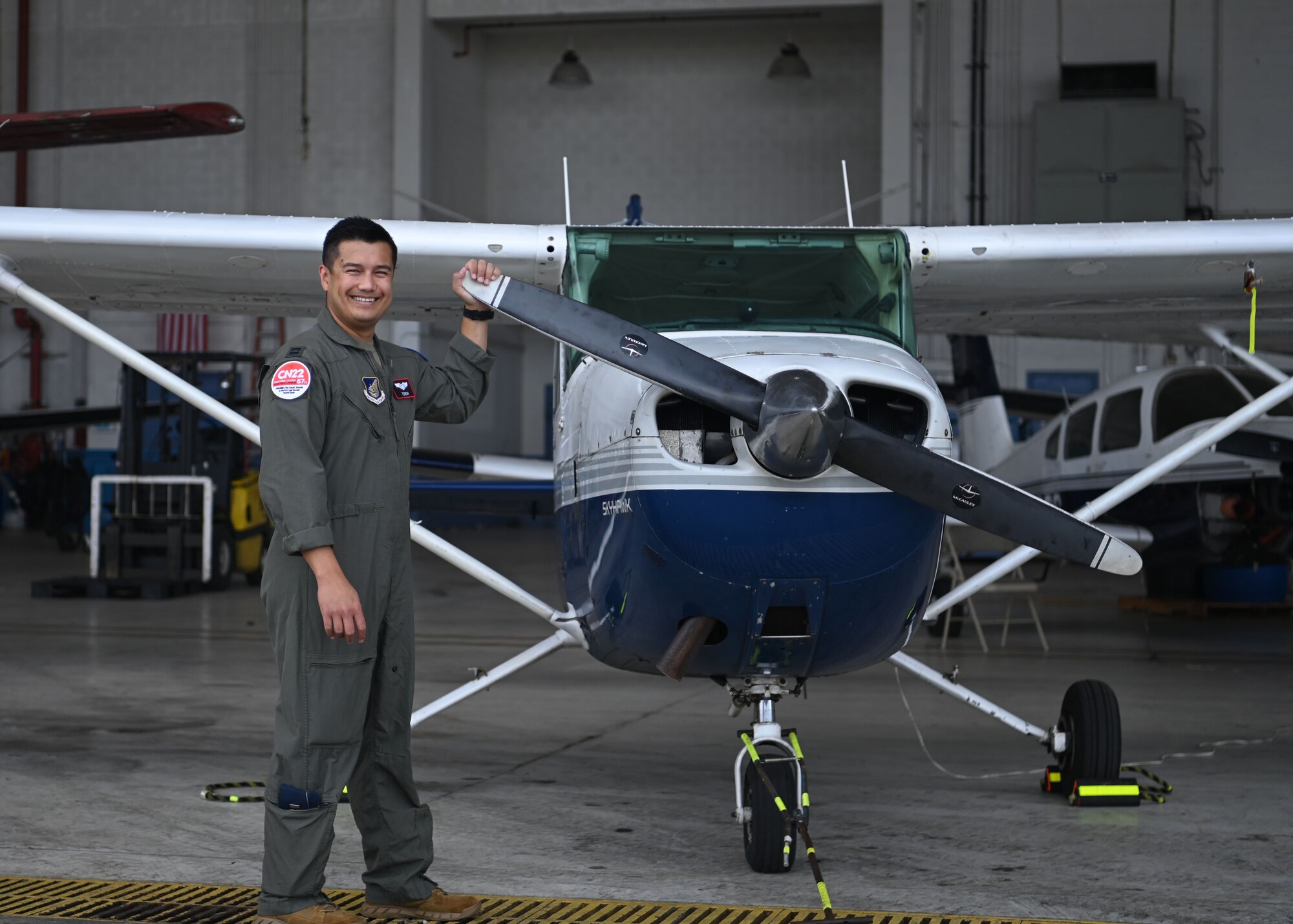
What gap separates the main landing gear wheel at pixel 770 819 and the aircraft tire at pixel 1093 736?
150cm

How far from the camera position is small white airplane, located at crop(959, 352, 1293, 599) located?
10.1m

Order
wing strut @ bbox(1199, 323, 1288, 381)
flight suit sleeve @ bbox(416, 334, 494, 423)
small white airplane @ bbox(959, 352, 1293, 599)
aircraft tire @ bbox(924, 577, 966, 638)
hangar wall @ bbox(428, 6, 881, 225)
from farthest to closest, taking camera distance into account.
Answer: hangar wall @ bbox(428, 6, 881, 225) → aircraft tire @ bbox(924, 577, 966, 638) → small white airplane @ bbox(959, 352, 1293, 599) → wing strut @ bbox(1199, 323, 1288, 381) → flight suit sleeve @ bbox(416, 334, 494, 423)

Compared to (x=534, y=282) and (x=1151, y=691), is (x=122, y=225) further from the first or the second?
(x=1151, y=691)

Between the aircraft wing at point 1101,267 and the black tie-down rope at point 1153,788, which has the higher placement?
the aircraft wing at point 1101,267

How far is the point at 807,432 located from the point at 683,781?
242 cm

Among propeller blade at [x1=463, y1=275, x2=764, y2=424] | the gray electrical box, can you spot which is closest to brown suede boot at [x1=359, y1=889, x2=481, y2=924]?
propeller blade at [x1=463, y1=275, x2=764, y2=424]

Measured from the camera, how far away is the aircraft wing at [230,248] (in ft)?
17.1

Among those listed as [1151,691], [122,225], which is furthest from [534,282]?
[1151,691]

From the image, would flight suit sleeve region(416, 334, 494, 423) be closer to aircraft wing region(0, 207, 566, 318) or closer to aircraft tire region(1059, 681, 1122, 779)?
aircraft wing region(0, 207, 566, 318)

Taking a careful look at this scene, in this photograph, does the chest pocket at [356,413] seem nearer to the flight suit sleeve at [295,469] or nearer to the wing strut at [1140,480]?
the flight suit sleeve at [295,469]

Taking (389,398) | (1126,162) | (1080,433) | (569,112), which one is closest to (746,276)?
(389,398)

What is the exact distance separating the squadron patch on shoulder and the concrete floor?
4.61 ft

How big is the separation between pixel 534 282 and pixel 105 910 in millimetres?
2722

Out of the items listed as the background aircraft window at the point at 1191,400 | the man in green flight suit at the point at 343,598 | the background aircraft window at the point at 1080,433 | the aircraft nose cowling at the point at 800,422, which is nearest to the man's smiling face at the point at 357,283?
the man in green flight suit at the point at 343,598
